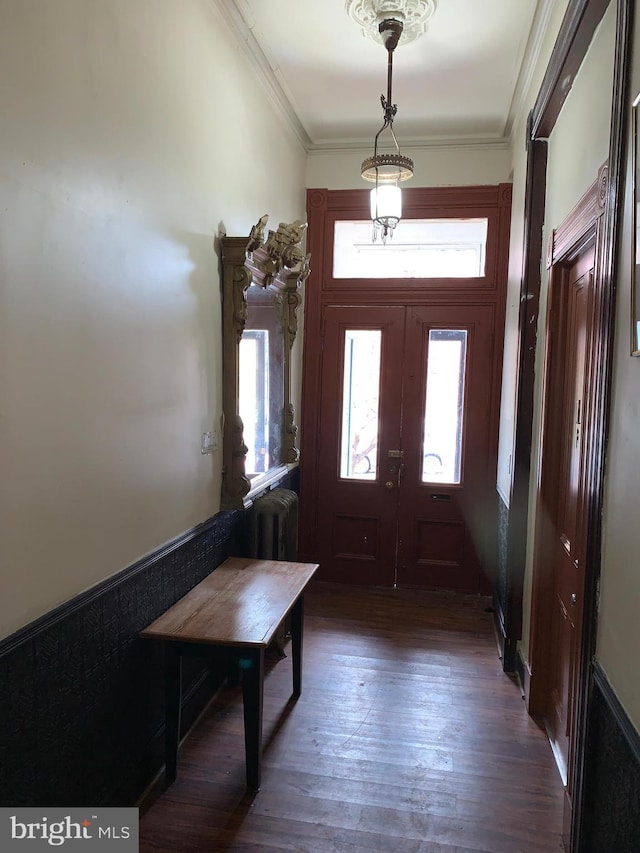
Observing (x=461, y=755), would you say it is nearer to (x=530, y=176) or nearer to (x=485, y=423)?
(x=485, y=423)

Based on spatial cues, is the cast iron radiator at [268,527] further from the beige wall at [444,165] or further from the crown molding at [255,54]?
the beige wall at [444,165]

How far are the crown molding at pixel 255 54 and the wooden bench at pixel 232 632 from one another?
103 inches

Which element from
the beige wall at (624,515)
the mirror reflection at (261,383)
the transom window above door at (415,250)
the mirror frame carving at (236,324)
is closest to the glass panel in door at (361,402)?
the transom window above door at (415,250)

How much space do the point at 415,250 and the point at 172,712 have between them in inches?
137

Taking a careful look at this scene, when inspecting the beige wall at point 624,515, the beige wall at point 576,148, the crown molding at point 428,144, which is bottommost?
the beige wall at point 624,515

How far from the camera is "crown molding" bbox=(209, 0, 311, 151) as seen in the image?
2689 mm

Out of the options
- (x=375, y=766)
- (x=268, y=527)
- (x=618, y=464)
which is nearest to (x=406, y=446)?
(x=268, y=527)

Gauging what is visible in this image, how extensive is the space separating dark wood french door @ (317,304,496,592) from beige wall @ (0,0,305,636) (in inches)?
72.7

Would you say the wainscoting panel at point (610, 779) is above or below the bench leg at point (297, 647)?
above

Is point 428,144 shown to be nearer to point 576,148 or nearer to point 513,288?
point 513,288

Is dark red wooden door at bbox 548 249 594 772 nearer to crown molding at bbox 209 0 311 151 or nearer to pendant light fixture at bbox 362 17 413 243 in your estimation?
pendant light fixture at bbox 362 17 413 243

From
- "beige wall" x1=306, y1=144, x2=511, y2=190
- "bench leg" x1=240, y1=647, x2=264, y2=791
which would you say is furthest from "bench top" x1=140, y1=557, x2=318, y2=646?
"beige wall" x1=306, y1=144, x2=511, y2=190

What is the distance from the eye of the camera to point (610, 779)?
1.45 metres

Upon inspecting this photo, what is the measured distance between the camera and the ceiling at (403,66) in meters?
2.76
